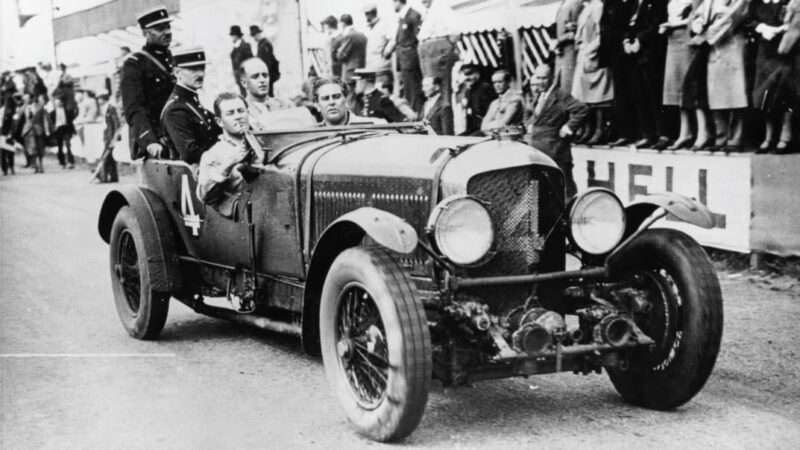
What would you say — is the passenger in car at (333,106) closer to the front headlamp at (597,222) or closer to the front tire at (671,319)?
the front headlamp at (597,222)

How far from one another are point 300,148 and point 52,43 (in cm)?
2231

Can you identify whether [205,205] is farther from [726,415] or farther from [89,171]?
[89,171]

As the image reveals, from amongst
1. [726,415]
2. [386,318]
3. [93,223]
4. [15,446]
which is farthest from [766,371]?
[93,223]

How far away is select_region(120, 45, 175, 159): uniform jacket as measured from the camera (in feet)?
24.6

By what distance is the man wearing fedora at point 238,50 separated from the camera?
1773cm

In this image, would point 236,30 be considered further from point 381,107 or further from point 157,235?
point 157,235

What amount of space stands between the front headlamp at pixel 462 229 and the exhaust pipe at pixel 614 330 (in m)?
0.61

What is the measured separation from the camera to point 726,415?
4.91m

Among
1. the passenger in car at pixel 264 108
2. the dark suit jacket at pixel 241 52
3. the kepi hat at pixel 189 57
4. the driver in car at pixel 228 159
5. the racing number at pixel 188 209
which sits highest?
the dark suit jacket at pixel 241 52

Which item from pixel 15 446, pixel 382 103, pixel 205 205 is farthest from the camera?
pixel 382 103

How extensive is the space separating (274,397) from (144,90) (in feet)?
10.5

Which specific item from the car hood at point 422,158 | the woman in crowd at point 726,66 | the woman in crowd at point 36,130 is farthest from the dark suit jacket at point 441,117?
the woman in crowd at point 36,130

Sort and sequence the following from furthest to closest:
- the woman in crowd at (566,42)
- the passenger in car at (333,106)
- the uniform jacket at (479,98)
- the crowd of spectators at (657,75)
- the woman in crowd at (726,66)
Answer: the uniform jacket at (479,98) < the woman in crowd at (566,42) < the woman in crowd at (726,66) < the crowd of spectators at (657,75) < the passenger in car at (333,106)

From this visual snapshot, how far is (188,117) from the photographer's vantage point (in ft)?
22.5
